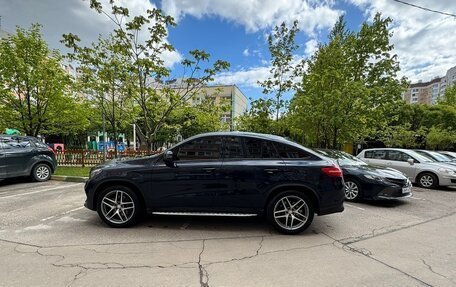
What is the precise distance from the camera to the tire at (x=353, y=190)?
22.9ft

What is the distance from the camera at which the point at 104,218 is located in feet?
15.2

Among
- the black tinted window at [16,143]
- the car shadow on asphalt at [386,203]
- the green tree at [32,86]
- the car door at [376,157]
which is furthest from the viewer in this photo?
the green tree at [32,86]

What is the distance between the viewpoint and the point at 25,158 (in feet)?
28.5

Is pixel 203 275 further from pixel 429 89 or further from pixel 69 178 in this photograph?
pixel 429 89

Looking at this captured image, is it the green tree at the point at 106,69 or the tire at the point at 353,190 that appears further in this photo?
the green tree at the point at 106,69

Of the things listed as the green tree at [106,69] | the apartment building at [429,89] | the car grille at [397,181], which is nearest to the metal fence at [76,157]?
the green tree at [106,69]

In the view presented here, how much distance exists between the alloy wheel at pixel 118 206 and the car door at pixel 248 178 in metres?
1.59

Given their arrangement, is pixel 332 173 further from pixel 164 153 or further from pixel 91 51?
pixel 91 51

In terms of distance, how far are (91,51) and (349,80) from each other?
39.1 feet

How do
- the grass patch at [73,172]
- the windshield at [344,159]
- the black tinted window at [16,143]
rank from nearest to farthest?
the windshield at [344,159], the black tinted window at [16,143], the grass patch at [73,172]

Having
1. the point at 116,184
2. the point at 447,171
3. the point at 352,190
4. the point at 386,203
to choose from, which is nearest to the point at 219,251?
the point at 116,184

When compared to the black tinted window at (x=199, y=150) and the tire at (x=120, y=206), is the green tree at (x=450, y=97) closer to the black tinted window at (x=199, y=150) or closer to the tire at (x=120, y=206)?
the black tinted window at (x=199, y=150)

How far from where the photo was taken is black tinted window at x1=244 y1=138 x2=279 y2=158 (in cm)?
460

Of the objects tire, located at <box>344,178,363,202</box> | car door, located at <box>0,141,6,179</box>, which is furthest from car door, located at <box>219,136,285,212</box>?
car door, located at <box>0,141,6,179</box>
